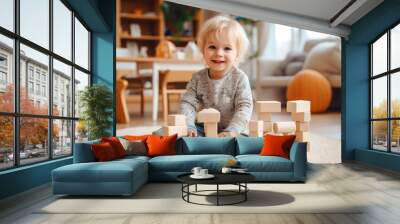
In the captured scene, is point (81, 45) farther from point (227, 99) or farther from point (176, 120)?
point (227, 99)

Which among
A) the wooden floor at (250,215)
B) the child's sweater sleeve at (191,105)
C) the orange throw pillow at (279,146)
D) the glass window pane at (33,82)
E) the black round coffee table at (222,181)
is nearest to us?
the wooden floor at (250,215)

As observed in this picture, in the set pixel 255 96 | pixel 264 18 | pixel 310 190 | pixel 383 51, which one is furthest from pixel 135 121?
pixel 310 190

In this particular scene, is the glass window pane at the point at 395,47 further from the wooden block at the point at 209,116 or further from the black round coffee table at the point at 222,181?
the black round coffee table at the point at 222,181

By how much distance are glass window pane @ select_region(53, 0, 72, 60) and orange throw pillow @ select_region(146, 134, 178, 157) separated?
58.6 inches

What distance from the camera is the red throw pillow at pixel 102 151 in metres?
4.76

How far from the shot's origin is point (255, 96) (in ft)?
39.3

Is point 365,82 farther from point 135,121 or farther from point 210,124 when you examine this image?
point 135,121

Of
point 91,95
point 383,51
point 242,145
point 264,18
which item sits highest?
point 264,18

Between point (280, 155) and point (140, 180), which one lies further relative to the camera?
point (280, 155)

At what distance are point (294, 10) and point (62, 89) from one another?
311cm

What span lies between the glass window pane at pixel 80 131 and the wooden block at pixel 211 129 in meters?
1.65

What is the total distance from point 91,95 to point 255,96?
642cm

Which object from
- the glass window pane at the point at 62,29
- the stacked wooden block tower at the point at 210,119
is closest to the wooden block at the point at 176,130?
the stacked wooden block tower at the point at 210,119

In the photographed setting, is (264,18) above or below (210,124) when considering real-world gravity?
above
